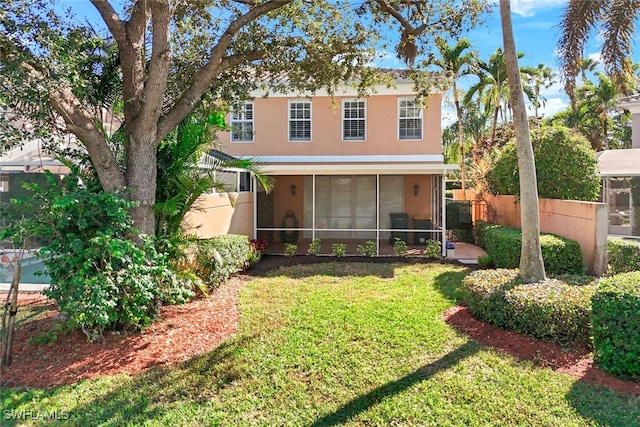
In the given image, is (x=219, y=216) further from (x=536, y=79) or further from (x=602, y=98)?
(x=602, y=98)

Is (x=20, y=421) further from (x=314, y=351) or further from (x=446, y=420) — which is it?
(x=446, y=420)

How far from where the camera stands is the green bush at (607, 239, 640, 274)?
8305 mm

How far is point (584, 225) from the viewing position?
9.07m

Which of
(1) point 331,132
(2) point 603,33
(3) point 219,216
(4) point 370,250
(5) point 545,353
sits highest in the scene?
(2) point 603,33

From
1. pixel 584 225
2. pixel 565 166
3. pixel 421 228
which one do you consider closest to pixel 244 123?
pixel 421 228

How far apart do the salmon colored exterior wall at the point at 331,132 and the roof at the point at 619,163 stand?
7.68m

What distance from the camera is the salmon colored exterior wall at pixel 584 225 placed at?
8.54m

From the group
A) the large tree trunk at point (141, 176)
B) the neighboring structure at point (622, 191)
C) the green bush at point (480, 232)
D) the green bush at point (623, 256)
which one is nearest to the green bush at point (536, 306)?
the green bush at point (623, 256)

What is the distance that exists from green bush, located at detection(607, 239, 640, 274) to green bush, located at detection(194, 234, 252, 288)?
8.58 metres

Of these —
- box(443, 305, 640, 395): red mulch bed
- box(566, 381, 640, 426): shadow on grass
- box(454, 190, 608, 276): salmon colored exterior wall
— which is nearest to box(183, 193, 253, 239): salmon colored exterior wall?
box(443, 305, 640, 395): red mulch bed

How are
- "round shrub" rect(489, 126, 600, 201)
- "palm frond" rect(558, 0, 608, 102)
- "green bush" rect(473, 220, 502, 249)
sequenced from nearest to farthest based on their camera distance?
"palm frond" rect(558, 0, 608, 102)
"round shrub" rect(489, 126, 600, 201)
"green bush" rect(473, 220, 502, 249)

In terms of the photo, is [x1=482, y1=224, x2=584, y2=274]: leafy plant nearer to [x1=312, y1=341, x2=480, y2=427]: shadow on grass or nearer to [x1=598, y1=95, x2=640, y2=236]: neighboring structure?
[x1=312, y1=341, x2=480, y2=427]: shadow on grass

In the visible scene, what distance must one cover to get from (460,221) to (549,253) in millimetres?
8756

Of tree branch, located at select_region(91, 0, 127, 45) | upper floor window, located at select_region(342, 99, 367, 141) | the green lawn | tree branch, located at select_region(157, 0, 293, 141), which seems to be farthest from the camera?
upper floor window, located at select_region(342, 99, 367, 141)
